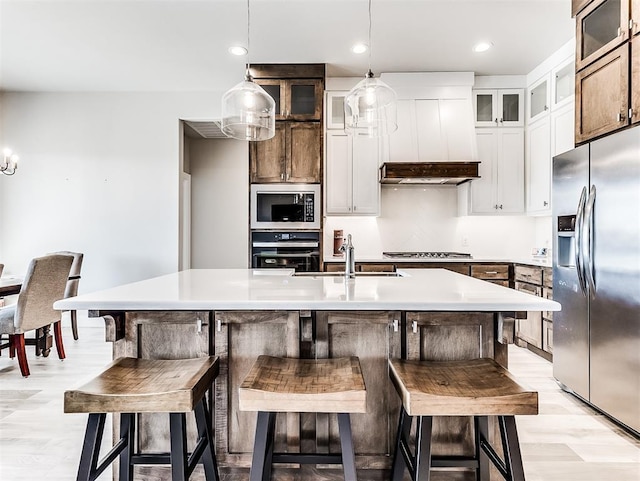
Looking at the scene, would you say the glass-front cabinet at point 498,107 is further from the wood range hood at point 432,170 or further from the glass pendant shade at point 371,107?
the glass pendant shade at point 371,107

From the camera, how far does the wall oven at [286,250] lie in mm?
4270

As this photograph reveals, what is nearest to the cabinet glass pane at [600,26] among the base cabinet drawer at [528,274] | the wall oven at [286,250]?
the base cabinet drawer at [528,274]

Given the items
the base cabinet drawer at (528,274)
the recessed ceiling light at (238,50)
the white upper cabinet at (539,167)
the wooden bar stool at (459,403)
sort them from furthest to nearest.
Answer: the white upper cabinet at (539,167), the recessed ceiling light at (238,50), the base cabinet drawer at (528,274), the wooden bar stool at (459,403)

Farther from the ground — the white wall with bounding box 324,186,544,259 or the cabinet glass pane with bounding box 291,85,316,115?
the cabinet glass pane with bounding box 291,85,316,115

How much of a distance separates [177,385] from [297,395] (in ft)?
1.37

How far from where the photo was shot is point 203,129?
5.87 m

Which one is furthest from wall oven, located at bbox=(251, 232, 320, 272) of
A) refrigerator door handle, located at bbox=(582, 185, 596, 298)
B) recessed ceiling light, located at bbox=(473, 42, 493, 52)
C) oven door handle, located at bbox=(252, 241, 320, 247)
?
refrigerator door handle, located at bbox=(582, 185, 596, 298)

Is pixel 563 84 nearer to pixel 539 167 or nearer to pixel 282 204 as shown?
pixel 539 167

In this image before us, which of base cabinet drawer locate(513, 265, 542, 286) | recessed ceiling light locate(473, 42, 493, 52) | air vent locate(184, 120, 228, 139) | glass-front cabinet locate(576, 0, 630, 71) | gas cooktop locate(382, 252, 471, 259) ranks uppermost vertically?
recessed ceiling light locate(473, 42, 493, 52)

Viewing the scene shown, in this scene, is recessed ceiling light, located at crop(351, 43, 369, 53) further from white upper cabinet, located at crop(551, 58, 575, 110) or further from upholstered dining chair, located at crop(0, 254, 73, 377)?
upholstered dining chair, located at crop(0, 254, 73, 377)

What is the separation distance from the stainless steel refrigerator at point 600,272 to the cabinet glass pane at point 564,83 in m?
1.30

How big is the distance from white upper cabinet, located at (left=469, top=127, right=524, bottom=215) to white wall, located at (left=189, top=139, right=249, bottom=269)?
11.8 ft

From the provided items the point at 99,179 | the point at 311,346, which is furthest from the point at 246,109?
the point at 99,179

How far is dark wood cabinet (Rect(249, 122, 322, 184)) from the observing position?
170 inches
